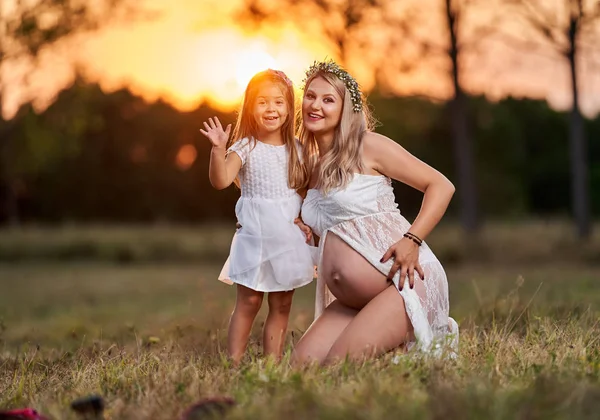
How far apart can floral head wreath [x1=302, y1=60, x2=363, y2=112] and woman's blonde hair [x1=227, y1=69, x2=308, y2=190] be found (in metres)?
0.18

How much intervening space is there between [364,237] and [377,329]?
53 centimetres

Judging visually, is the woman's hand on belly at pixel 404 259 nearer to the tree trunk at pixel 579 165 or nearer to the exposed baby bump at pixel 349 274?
the exposed baby bump at pixel 349 274

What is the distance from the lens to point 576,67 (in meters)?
15.1

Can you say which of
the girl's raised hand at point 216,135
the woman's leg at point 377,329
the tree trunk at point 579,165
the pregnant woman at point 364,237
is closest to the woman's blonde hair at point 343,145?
the pregnant woman at point 364,237

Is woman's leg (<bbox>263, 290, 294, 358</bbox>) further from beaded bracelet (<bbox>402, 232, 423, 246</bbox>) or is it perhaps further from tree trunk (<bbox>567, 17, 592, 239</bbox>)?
tree trunk (<bbox>567, 17, 592, 239</bbox>)

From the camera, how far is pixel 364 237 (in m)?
4.70

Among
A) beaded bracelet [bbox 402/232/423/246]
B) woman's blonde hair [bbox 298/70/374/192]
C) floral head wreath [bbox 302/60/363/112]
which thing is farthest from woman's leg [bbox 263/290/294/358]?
floral head wreath [bbox 302/60/363/112]

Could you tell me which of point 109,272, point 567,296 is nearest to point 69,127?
point 109,272

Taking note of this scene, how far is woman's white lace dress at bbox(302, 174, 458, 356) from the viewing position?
4625 mm

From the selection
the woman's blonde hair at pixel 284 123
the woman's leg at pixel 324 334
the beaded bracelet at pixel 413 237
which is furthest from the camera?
the woman's blonde hair at pixel 284 123

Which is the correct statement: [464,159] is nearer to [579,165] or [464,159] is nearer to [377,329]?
[579,165]

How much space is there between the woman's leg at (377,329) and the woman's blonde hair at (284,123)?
0.93m

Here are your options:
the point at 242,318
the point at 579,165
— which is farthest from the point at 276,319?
the point at 579,165

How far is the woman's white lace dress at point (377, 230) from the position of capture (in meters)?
4.62
